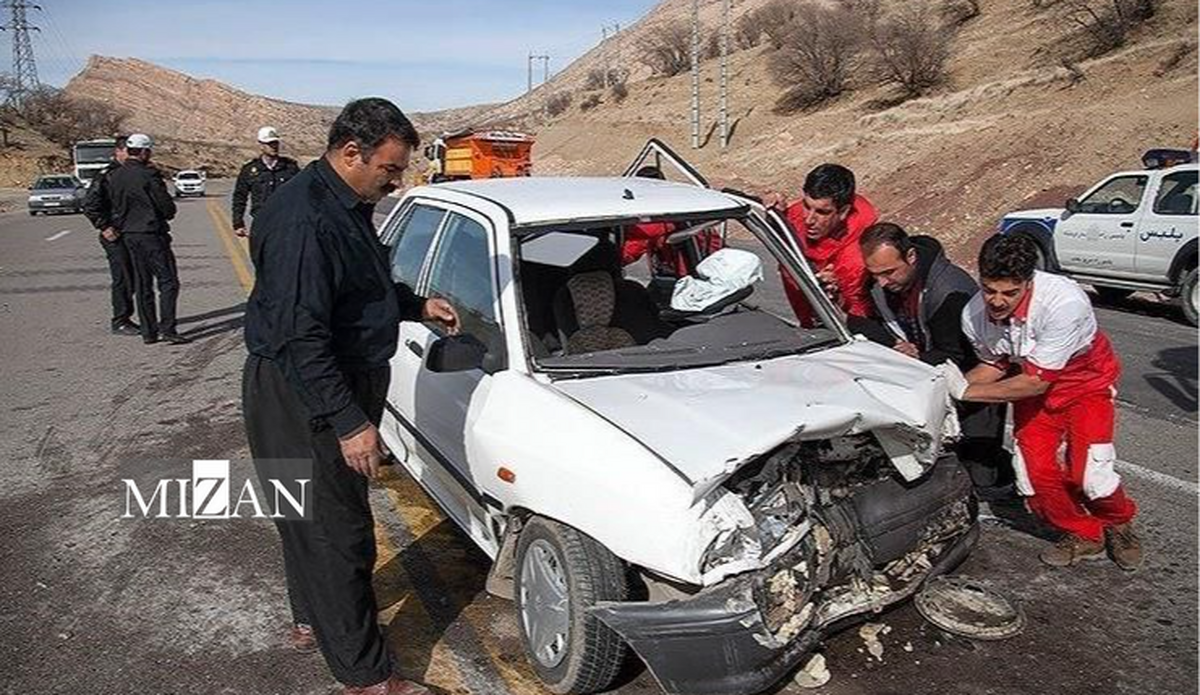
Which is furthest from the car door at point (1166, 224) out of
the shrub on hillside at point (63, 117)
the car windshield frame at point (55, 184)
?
the shrub on hillside at point (63, 117)

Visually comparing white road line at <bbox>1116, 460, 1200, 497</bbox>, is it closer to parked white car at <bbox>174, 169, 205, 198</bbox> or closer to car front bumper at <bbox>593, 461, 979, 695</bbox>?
car front bumper at <bbox>593, 461, 979, 695</bbox>

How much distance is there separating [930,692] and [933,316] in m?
1.91

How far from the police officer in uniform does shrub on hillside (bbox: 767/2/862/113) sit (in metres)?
28.8

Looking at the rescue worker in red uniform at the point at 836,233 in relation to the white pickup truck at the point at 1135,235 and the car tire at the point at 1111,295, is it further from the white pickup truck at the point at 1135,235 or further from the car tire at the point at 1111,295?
the car tire at the point at 1111,295

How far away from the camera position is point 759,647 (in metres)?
2.85

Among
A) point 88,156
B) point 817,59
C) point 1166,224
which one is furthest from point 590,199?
point 88,156

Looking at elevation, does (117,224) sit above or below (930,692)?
above

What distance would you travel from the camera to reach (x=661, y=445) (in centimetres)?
293

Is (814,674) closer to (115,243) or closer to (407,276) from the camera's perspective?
(407,276)

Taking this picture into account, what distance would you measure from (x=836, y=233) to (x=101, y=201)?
676 cm

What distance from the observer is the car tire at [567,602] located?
9.79 feet

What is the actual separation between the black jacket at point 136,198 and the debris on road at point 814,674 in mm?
7516

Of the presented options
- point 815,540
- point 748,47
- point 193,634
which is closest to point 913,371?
point 815,540

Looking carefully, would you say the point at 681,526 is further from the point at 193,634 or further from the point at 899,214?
the point at 899,214
